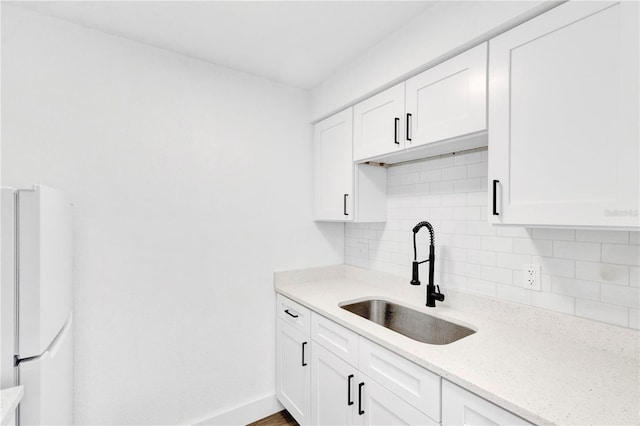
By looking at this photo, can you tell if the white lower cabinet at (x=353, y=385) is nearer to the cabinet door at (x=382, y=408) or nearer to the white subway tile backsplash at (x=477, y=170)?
the cabinet door at (x=382, y=408)

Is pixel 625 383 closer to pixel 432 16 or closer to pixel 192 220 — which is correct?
pixel 432 16

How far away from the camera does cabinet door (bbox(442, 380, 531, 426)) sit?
0.91 meters

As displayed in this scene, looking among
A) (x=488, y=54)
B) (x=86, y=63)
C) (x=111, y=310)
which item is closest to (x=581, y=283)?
(x=488, y=54)

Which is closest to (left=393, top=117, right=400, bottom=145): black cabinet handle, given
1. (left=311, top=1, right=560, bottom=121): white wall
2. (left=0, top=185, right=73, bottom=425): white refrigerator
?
(left=311, top=1, right=560, bottom=121): white wall

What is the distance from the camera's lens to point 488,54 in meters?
1.28

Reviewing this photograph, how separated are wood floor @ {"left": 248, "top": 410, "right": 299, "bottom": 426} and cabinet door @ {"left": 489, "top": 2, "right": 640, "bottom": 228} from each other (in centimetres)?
191

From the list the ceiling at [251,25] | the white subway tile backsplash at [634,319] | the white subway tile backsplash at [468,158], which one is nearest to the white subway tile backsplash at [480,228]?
the white subway tile backsplash at [468,158]

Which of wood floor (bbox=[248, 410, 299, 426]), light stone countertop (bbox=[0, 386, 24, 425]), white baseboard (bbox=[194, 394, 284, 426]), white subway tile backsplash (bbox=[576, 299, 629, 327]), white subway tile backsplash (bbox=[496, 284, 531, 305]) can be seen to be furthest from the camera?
wood floor (bbox=[248, 410, 299, 426])

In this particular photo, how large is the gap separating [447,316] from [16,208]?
1.82 meters

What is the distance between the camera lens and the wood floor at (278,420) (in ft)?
6.92

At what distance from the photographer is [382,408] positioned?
1.34 m

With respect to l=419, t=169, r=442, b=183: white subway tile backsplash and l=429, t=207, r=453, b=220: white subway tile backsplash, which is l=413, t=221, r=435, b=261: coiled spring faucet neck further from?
l=419, t=169, r=442, b=183: white subway tile backsplash

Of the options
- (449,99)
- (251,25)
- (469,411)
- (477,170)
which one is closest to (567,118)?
(449,99)

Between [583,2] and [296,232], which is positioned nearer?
[583,2]
